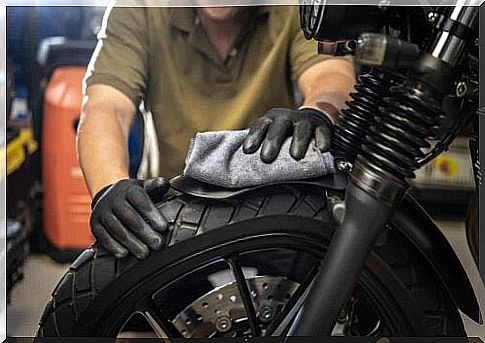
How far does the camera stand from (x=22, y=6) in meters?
1.34

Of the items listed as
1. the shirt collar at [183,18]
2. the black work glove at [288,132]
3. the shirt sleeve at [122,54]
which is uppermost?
the shirt collar at [183,18]

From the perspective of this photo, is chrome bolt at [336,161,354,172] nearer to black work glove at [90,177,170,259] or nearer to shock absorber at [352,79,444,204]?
shock absorber at [352,79,444,204]

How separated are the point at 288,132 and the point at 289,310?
274mm

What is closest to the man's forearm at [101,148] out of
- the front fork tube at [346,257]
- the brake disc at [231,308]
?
the brake disc at [231,308]

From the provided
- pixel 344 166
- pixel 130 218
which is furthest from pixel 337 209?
pixel 130 218

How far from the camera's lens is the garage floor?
1.32 meters

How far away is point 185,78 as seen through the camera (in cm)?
133

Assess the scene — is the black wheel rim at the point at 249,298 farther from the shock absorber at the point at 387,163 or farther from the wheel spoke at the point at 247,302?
the shock absorber at the point at 387,163

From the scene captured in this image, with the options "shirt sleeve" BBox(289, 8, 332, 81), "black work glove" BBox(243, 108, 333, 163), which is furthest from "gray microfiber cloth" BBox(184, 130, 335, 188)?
"shirt sleeve" BBox(289, 8, 332, 81)

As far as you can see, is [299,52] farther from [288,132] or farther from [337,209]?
[337,209]

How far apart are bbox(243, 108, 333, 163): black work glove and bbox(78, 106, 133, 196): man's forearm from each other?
20 cm

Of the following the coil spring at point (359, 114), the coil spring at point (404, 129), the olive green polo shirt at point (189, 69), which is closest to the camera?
the coil spring at point (404, 129)

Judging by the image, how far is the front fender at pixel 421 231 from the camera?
1.27m

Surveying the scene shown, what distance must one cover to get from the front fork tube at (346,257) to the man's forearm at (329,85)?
21 centimetres
